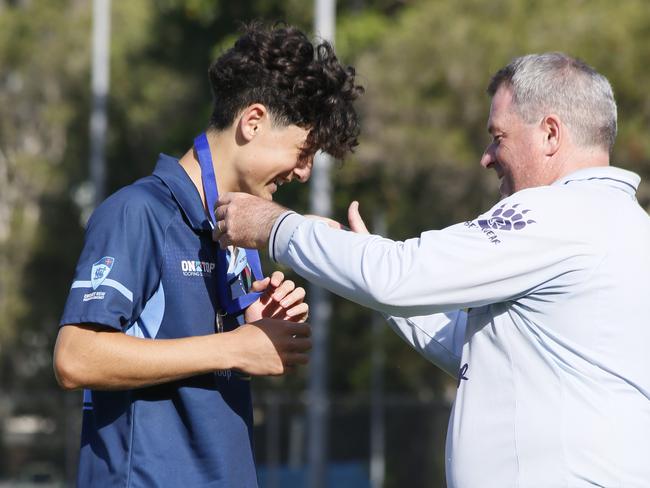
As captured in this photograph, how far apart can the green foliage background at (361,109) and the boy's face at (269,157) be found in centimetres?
72

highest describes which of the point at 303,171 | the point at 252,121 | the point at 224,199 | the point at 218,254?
the point at 252,121

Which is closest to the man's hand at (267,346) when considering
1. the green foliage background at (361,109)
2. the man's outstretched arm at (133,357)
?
the man's outstretched arm at (133,357)

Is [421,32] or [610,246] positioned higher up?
[421,32]

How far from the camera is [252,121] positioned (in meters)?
3.96

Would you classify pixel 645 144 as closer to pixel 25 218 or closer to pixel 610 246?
pixel 610 246

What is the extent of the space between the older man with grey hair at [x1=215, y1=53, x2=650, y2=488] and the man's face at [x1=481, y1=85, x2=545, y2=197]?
197 millimetres

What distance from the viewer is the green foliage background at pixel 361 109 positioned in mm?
15102

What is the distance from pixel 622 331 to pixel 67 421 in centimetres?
1833

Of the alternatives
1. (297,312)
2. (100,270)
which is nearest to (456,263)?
(297,312)

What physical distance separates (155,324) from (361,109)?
43.5ft

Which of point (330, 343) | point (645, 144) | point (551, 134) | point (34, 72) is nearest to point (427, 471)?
point (330, 343)

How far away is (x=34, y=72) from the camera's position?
30062 millimetres

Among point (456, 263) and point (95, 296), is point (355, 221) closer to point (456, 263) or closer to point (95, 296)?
point (456, 263)

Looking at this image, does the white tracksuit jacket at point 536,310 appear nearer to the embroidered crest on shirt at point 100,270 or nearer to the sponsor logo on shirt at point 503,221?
the sponsor logo on shirt at point 503,221
